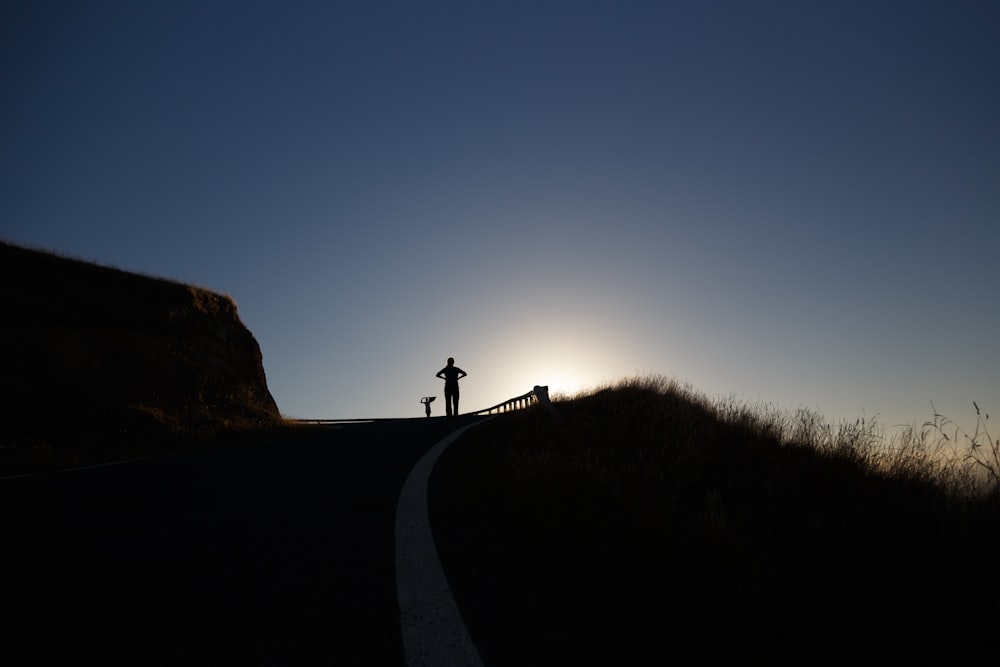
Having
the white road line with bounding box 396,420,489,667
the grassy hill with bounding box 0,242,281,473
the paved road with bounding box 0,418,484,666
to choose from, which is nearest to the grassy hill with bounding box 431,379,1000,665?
the white road line with bounding box 396,420,489,667

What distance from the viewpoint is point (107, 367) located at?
47.0 feet

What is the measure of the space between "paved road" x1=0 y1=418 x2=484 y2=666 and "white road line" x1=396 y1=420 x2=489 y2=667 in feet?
0.22

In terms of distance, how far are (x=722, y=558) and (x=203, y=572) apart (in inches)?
109

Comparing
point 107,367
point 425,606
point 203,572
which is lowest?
point 425,606

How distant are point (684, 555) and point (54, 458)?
1071 centimetres

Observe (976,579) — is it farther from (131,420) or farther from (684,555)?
(131,420)

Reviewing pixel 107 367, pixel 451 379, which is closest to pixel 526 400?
pixel 451 379

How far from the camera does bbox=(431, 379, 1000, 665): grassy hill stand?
222 cm

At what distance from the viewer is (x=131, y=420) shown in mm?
12836

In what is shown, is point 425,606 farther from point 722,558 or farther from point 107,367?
point 107,367

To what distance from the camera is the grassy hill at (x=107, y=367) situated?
11398 mm

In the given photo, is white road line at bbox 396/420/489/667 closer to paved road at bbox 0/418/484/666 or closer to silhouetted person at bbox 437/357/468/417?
paved road at bbox 0/418/484/666

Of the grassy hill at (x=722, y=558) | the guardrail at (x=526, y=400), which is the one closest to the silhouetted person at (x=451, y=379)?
the guardrail at (x=526, y=400)

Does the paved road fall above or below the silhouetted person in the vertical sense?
below
